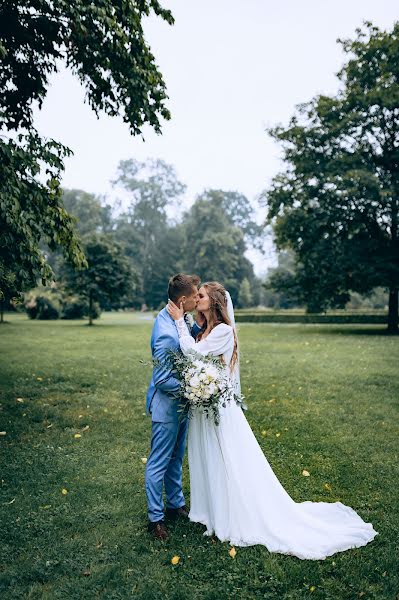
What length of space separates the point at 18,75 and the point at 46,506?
24.6 ft

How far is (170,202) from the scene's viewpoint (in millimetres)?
74500

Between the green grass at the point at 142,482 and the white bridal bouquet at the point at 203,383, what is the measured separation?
1.24m

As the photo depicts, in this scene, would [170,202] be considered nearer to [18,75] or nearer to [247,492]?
[18,75]

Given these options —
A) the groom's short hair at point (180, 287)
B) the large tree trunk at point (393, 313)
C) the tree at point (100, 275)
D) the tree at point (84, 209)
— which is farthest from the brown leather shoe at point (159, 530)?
the tree at point (84, 209)

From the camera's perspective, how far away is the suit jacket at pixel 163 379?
4.23 meters

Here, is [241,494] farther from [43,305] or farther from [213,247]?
[213,247]

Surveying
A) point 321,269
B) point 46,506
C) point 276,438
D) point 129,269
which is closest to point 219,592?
point 46,506

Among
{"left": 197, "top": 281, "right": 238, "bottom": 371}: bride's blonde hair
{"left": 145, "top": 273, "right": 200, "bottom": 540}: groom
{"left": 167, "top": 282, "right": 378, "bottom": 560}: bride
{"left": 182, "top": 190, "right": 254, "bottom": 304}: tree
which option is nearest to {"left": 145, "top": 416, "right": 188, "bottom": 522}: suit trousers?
{"left": 145, "top": 273, "right": 200, "bottom": 540}: groom

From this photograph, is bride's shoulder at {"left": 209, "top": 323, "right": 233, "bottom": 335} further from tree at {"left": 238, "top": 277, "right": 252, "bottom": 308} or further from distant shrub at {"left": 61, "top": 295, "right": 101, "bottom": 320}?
tree at {"left": 238, "top": 277, "right": 252, "bottom": 308}

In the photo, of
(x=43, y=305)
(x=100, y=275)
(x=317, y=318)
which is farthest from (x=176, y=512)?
(x=43, y=305)

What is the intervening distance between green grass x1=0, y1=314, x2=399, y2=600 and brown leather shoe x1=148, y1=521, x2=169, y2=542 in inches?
2.8

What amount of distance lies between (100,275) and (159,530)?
26826 mm

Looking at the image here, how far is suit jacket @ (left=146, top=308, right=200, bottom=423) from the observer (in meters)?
4.23

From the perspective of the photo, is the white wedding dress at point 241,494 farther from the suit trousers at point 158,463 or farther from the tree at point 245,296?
the tree at point 245,296
